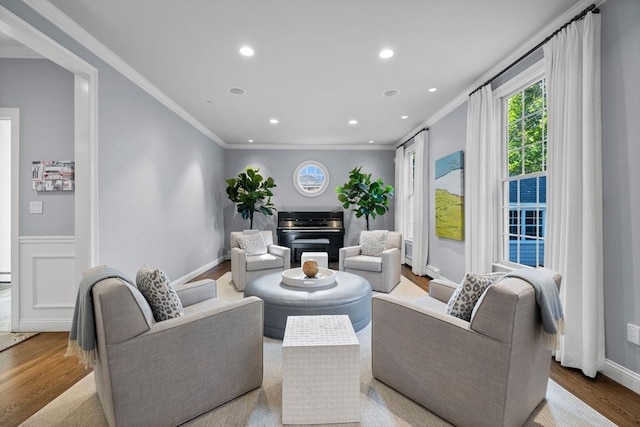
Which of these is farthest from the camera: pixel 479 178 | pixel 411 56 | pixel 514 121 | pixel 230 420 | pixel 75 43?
pixel 479 178

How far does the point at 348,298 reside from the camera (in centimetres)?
262

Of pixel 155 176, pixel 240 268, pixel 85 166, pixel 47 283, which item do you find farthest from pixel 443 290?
pixel 47 283

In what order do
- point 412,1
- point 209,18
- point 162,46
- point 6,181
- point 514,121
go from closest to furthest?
point 412,1, point 209,18, point 162,46, point 514,121, point 6,181

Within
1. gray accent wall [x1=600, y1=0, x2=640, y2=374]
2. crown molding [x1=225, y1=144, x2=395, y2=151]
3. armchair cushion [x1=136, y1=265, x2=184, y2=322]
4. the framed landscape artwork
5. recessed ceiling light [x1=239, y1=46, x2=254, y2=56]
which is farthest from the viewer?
crown molding [x1=225, y1=144, x2=395, y2=151]

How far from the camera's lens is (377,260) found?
413 cm

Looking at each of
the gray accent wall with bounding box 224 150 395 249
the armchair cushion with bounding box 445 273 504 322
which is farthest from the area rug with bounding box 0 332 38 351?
the gray accent wall with bounding box 224 150 395 249

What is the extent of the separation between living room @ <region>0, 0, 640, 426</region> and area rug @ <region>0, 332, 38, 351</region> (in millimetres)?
77

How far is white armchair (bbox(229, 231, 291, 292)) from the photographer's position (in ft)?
13.6

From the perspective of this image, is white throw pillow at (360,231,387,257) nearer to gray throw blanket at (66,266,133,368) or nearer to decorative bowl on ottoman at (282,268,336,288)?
decorative bowl on ottoman at (282,268,336,288)

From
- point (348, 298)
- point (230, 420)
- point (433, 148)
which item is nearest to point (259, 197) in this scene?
point (433, 148)

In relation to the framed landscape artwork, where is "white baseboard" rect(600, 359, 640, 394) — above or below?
below

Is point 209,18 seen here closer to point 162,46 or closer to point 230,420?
point 162,46

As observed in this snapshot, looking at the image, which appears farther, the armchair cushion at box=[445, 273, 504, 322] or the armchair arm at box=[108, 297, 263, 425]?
the armchair cushion at box=[445, 273, 504, 322]

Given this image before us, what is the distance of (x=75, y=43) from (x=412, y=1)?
2.83m
